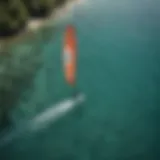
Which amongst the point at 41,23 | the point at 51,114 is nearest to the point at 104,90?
the point at 51,114

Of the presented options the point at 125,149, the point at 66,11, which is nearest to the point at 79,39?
the point at 66,11

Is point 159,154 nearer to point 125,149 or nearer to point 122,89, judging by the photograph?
point 125,149

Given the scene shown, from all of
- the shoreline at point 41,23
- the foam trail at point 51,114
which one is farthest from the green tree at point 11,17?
the foam trail at point 51,114

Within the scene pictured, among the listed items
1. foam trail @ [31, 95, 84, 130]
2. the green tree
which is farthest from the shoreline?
foam trail @ [31, 95, 84, 130]

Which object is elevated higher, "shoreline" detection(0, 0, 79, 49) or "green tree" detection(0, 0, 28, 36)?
"green tree" detection(0, 0, 28, 36)

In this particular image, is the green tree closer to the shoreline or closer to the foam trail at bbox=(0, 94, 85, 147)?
the shoreline

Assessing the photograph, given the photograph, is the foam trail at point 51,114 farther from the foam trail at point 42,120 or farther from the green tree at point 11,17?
the green tree at point 11,17
